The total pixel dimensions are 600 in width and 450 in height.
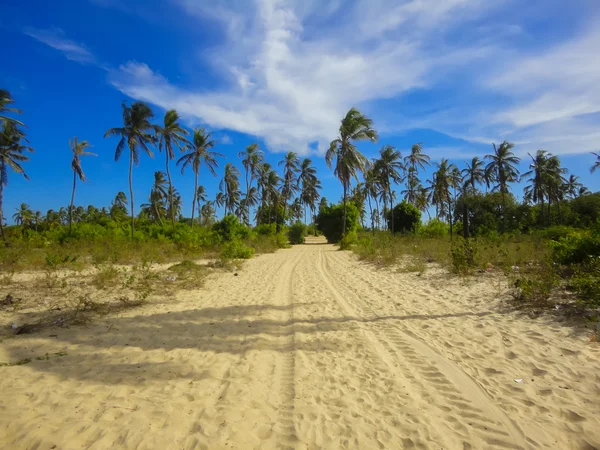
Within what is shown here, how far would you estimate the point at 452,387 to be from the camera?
3229 millimetres

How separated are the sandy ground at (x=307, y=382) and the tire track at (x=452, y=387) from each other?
15 mm

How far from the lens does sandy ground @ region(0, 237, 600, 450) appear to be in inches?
99.1

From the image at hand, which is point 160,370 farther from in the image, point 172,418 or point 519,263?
point 519,263

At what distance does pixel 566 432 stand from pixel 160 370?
400 centimetres

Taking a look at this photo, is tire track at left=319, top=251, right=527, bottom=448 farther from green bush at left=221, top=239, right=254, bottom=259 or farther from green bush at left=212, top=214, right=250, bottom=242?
green bush at left=212, top=214, right=250, bottom=242

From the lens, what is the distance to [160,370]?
3.70 meters

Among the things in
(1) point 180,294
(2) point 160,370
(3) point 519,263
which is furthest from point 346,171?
(2) point 160,370

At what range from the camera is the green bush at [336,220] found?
102 feet

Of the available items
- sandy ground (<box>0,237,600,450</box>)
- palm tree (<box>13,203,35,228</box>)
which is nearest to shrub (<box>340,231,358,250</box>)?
sandy ground (<box>0,237,600,450</box>)

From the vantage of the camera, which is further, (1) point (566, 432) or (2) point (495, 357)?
(2) point (495, 357)

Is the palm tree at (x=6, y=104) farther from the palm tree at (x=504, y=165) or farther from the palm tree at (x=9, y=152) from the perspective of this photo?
the palm tree at (x=504, y=165)

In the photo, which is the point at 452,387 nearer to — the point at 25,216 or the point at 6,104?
the point at 6,104

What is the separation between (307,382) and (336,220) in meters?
29.0

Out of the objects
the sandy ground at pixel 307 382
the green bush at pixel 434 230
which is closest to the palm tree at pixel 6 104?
the sandy ground at pixel 307 382
